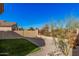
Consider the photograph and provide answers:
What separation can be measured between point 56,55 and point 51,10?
0.37 meters

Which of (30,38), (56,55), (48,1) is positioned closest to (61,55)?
(56,55)

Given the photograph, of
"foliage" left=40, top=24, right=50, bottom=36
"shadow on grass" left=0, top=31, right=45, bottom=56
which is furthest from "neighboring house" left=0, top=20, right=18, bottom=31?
"foliage" left=40, top=24, right=50, bottom=36

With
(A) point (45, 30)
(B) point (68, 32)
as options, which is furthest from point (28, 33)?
(B) point (68, 32)

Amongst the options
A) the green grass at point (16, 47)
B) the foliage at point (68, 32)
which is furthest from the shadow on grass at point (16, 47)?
the foliage at point (68, 32)

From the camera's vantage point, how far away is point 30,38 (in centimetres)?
238

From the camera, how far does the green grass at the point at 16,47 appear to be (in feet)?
7.76

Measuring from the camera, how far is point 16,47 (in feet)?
7.77

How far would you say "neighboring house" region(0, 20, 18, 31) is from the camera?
2373 mm

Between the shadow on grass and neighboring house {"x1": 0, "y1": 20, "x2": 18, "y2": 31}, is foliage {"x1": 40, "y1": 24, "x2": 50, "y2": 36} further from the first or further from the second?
neighboring house {"x1": 0, "y1": 20, "x2": 18, "y2": 31}

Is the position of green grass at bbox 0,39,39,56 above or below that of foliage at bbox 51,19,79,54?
below

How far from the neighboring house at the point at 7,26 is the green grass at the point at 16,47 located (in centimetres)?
9

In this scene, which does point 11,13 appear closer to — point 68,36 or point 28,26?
point 28,26

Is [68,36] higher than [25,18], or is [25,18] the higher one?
[25,18]

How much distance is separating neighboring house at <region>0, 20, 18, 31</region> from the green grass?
3.7 inches
